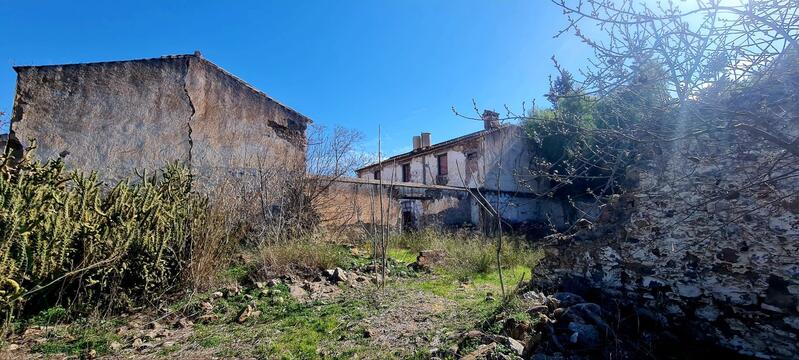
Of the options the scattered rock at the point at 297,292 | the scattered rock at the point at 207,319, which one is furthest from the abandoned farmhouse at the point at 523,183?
the scattered rock at the point at 207,319

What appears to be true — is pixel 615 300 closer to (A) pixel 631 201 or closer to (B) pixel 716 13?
(A) pixel 631 201

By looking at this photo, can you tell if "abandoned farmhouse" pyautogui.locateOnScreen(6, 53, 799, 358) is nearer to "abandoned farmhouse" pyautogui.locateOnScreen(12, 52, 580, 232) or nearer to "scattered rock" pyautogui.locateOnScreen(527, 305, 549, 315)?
"abandoned farmhouse" pyautogui.locateOnScreen(12, 52, 580, 232)

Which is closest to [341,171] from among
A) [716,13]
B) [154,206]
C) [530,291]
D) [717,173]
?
[154,206]

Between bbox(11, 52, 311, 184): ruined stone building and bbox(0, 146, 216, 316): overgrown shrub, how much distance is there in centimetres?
371

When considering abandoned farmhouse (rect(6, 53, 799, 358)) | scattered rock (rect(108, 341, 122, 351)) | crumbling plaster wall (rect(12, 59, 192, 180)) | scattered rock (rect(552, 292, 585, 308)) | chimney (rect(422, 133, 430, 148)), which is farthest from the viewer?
chimney (rect(422, 133, 430, 148))

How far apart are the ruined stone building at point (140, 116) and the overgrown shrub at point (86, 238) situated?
3707mm

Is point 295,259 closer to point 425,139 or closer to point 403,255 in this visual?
point 403,255

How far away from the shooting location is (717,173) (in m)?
4.32

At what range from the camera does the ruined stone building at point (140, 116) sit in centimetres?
902

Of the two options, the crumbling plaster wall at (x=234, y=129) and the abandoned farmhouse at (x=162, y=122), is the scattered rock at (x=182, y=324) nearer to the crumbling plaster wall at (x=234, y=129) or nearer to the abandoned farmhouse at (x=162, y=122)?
the abandoned farmhouse at (x=162, y=122)

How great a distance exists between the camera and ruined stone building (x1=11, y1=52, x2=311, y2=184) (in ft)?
29.6

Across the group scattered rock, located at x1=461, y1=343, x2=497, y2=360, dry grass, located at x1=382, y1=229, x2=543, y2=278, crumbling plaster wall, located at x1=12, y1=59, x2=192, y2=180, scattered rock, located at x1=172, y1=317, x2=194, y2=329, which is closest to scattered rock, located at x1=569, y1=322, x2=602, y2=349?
scattered rock, located at x1=461, y1=343, x2=497, y2=360

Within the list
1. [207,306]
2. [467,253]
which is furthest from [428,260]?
[207,306]

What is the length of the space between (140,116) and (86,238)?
5780mm
